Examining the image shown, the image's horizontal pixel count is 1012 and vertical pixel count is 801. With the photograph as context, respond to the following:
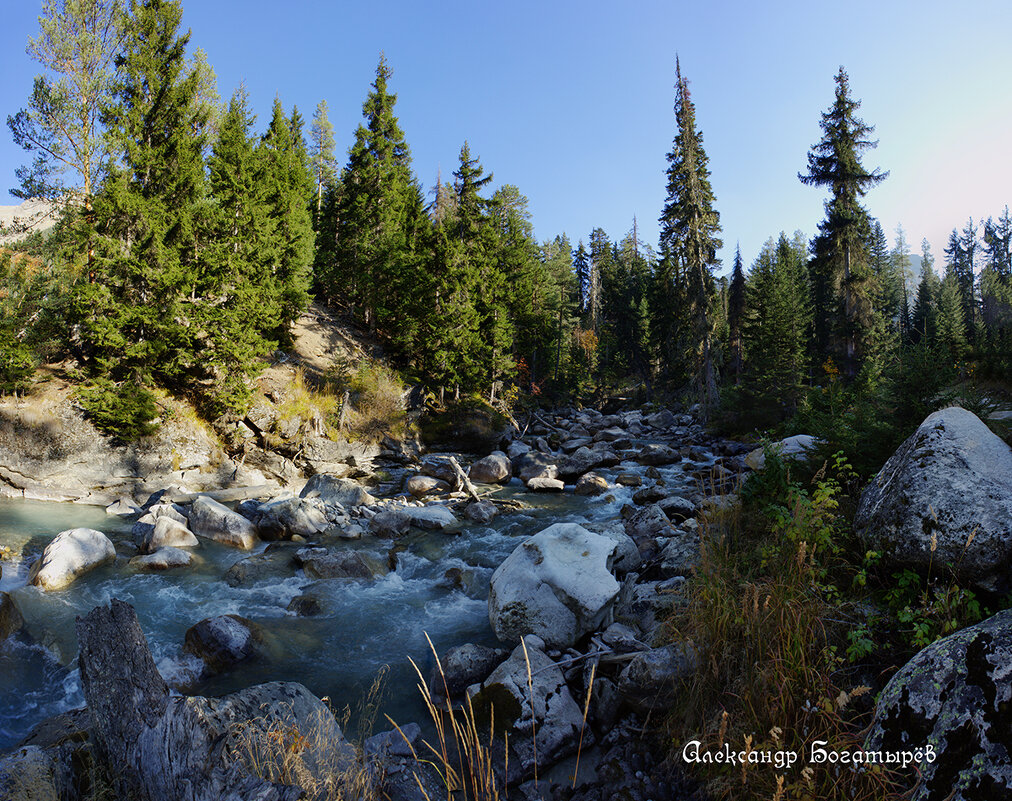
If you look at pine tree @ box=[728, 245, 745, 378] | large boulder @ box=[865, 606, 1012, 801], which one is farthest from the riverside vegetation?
pine tree @ box=[728, 245, 745, 378]

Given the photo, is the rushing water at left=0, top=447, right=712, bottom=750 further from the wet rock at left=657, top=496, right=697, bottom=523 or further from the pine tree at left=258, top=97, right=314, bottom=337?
the pine tree at left=258, top=97, right=314, bottom=337

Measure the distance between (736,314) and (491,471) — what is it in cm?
3829

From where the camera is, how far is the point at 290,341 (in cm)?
2441

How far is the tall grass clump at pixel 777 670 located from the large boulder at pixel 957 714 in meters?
0.17

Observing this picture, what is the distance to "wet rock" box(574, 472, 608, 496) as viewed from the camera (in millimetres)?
16000

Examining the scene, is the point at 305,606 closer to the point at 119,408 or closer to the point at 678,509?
the point at 678,509

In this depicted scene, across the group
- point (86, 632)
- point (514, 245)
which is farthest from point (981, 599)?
point (514, 245)

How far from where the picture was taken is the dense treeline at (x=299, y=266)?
53.1 feet

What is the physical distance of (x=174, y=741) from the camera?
319cm

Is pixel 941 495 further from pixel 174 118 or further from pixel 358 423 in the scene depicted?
pixel 174 118

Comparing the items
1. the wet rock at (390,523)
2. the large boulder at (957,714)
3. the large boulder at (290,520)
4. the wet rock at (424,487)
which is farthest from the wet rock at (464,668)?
the wet rock at (424,487)

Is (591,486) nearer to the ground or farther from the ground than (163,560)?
farther from the ground

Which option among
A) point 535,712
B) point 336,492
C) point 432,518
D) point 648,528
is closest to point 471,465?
point 336,492

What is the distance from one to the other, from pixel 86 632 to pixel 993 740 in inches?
229
